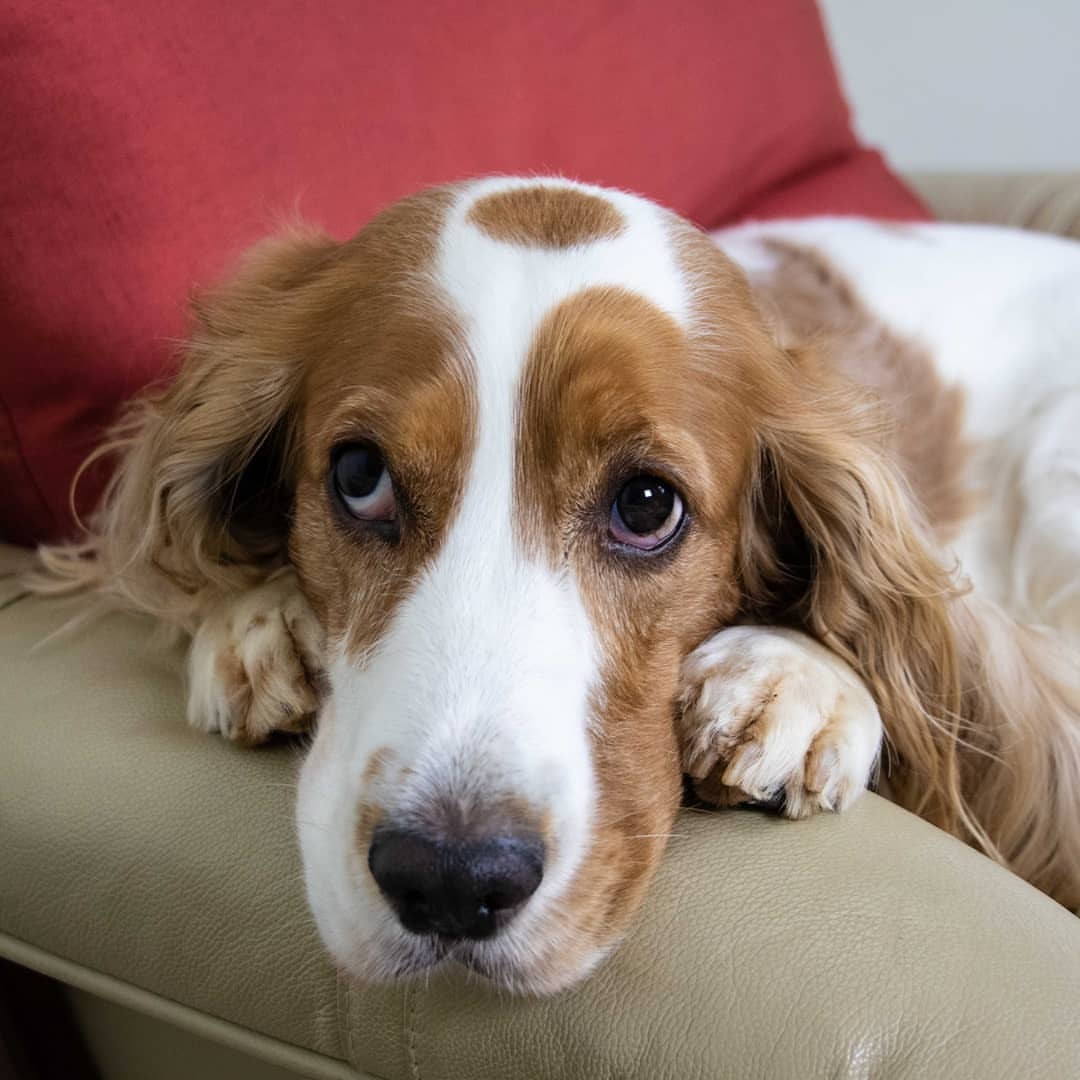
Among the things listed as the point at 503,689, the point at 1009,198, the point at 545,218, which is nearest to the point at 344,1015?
the point at 503,689

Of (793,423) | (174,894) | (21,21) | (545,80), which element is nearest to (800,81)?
(545,80)

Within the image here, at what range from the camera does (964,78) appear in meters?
3.75

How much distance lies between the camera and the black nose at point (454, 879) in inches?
35.1

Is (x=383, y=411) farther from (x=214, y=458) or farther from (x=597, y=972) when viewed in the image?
(x=597, y=972)

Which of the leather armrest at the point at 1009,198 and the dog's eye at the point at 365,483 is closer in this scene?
the dog's eye at the point at 365,483

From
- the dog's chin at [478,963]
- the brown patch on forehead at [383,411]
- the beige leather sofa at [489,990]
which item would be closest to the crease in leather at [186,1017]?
the beige leather sofa at [489,990]

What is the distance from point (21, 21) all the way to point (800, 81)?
189 cm

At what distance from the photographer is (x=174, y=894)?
106 centimetres

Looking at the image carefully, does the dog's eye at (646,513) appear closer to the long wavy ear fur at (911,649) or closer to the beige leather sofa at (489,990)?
the long wavy ear fur at (911,649)

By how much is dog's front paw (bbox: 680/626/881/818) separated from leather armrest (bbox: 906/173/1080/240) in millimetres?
2190

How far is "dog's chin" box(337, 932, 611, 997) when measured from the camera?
0.92 metres

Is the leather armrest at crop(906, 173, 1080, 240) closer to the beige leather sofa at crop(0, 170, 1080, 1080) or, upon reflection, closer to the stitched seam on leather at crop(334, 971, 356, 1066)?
the beige leather sofa at crop(0, 170, 1080, 1080)

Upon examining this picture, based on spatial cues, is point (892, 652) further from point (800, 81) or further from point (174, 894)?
point (800, 81)

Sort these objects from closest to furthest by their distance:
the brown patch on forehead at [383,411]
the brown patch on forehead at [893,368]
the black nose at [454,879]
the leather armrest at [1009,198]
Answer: the black nose at [454,879] → the brown patch on forehead at [383,411] → the brown patch on forehead at [893,368] → the leather armrest at [1009,198]
